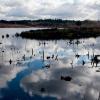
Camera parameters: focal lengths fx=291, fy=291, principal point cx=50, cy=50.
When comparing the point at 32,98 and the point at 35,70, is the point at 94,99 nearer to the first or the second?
the point at 32,98

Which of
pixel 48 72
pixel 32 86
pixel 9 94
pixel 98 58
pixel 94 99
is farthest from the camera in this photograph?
Answer: pixel 98 58

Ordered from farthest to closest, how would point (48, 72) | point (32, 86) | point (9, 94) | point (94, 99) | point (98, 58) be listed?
point (98, 58) < point (48, 72) < point (32, 86) < point (9, 94) < point (94, 99)

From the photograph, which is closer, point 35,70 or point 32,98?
point 32,98

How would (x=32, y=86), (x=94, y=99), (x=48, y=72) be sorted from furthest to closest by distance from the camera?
(x=48, y=72)
(x=32, y=86)
(x=94, y=99)

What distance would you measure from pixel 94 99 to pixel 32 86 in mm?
11425

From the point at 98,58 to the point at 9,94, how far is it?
1418 inches

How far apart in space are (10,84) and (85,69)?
1842cm

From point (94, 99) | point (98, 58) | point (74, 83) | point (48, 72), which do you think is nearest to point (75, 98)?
point (94, 99)

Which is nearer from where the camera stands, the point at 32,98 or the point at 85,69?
the point at 32,98

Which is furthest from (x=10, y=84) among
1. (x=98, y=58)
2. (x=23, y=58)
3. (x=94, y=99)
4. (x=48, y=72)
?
(x=98, y=58)

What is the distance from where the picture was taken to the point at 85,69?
5928cm

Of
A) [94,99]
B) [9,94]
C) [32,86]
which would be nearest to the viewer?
[94,99]

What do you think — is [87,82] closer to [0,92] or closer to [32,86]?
[32,86]

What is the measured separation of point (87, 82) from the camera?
158 ft
